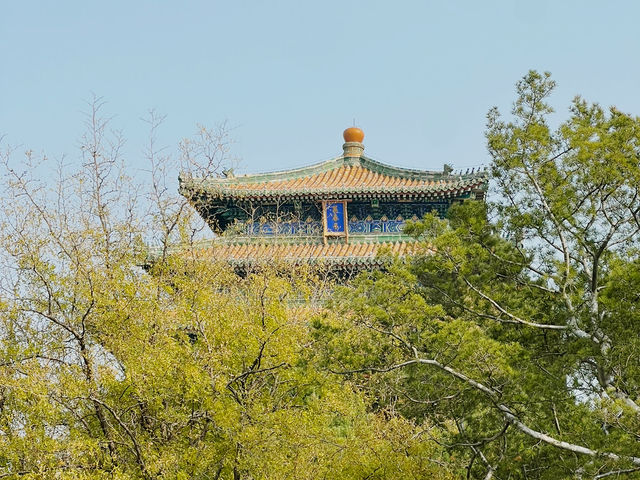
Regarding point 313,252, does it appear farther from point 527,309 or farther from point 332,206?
point 527,309

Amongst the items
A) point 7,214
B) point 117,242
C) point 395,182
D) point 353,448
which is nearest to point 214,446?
point 353,448

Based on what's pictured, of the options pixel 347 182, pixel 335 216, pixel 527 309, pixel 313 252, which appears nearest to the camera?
pixel 527 309

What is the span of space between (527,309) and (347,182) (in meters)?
11.9

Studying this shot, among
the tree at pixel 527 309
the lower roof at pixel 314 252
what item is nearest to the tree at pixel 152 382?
the tree at pixel 527 309

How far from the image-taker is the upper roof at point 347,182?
20.8 m

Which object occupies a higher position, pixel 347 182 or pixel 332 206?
pixel 347 182

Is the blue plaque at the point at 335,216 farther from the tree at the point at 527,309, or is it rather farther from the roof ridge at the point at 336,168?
the tree at the point at 527,309

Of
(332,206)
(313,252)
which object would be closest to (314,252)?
(313,252)

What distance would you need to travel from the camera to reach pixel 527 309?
10211 millimetres

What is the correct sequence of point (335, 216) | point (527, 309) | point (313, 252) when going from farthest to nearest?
point (335, 216)
point (313, 252)
point (527, 309)

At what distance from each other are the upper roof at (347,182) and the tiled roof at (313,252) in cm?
112

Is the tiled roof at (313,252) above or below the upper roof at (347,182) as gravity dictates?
below

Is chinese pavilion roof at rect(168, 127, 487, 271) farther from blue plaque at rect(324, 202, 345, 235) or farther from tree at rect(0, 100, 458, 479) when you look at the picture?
tree at rect(0, 100, 458, 479)

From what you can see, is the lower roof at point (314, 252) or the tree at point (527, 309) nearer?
the tree at point (527, 309)
